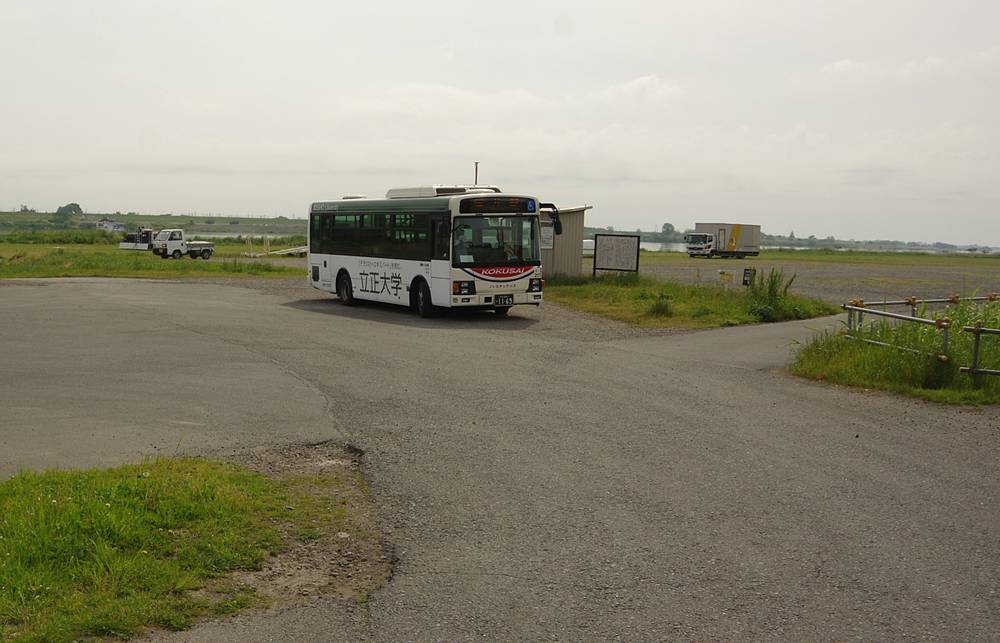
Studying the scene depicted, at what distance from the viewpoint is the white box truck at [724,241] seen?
247ft

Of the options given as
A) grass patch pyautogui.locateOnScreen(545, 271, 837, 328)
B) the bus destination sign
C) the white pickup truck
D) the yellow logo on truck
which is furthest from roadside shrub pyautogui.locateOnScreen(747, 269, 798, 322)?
the yellow logo on truck

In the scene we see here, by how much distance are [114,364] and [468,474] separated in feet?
27.2

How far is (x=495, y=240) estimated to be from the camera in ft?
71.2

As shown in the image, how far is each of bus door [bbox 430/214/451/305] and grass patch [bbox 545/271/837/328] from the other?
4.63 meters

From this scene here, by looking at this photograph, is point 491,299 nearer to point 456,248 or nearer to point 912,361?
point 456,248

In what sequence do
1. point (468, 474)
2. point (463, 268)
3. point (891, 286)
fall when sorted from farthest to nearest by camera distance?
point (891, 286) → point (463, 268) → point (468, 474)

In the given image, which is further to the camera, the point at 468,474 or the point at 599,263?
the point at 599,263

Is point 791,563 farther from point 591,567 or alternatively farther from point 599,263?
point 599,263

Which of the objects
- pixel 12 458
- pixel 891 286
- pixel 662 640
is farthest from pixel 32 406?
pixel 891 286

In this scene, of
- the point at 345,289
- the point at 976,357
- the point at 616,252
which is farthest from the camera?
the point at 616,252

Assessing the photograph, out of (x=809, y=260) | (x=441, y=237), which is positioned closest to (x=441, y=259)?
(x=441, y=237)

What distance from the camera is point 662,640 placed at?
4.83 meters

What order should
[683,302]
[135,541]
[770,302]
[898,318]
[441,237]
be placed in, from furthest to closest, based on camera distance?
1. [683,302]
2. [770,302]
3. [441,237]
4. [898,318]
5. [135,541]

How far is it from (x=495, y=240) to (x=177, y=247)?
41844 millimetres
